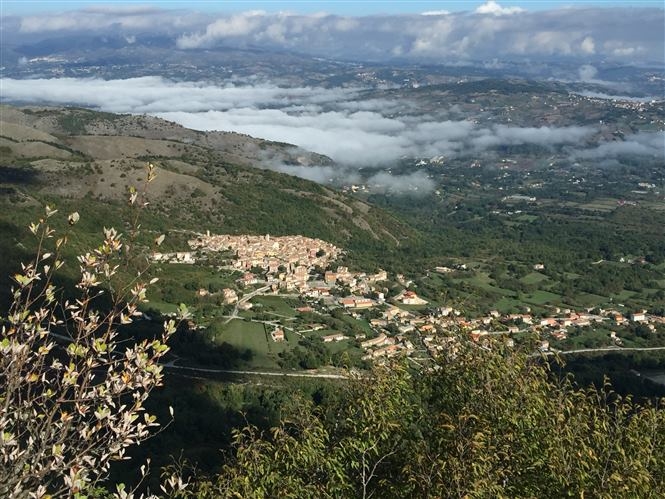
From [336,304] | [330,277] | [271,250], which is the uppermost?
[336,304]

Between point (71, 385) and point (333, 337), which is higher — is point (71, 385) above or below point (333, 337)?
above

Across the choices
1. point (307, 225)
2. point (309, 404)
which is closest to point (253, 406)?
point (309, 404)

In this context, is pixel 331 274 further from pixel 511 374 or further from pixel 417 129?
pixel 417 129

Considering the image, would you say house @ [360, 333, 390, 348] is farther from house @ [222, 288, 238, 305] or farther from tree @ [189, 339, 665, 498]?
tree @ [189, 339, 665, 498]

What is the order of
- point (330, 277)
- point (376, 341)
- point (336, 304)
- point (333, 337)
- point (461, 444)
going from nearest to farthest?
point (461, 444) → point (376, 341) → point (333, 337) → point (336, 304) → point (330, 277)

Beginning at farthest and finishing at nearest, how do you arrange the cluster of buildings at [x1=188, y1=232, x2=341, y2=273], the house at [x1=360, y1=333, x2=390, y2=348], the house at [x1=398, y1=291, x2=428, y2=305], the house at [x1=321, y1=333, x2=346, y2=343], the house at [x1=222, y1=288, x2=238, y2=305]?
the cluster of buildings at [x1=188, y1=232, x2=341, y2=273], the house at [x1=398, y1=291, x2=428, y2=305], the house at [x1=222, y1=288, x2=238, y2=305], the house at [x1=321, y1=333, x2=346, y2=343], the house at [x1=360, y1=333, x2=390, y2=348]

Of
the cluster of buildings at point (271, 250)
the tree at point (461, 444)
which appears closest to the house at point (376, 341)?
the cluster of buildings at point (271, 250)

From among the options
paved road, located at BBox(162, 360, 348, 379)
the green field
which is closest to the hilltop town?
the green field

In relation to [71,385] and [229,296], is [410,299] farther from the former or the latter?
[71,385]

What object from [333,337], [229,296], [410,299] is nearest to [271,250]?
[229,296]

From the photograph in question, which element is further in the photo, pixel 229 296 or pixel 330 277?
pixel 330 277

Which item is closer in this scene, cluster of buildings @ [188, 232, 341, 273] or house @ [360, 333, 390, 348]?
house @ [360, 333, 390, 348]

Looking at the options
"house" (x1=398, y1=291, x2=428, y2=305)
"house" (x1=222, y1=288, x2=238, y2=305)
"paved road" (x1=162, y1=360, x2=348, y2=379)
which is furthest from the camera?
"house" (x1=398, y1=291, x2=428, y2=305)
